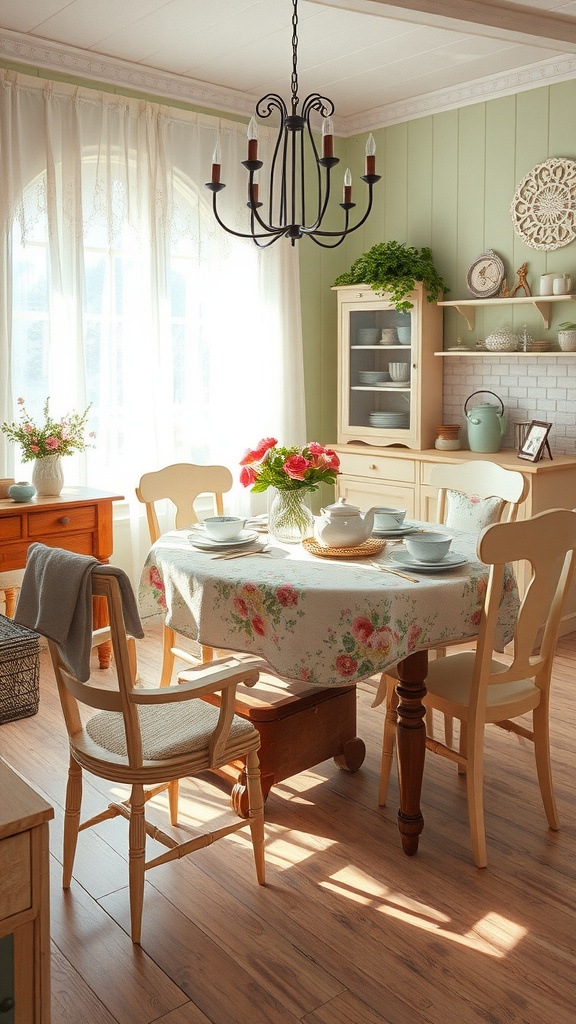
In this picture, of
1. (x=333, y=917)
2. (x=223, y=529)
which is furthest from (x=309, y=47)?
(x=333, y=917)

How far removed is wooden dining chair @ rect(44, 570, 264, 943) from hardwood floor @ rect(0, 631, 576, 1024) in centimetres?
12

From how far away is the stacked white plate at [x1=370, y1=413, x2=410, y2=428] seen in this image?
17.1ft

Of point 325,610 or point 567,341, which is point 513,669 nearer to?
point 325,610

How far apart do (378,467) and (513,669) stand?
2.59m

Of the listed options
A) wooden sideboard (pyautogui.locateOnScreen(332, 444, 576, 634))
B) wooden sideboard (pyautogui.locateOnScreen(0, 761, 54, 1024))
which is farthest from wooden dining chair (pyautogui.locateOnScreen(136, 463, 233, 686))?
wooden sideboard (pyautogui.locateOnScreen(0, 761, 54, 1024))

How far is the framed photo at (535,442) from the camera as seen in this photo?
4461mm

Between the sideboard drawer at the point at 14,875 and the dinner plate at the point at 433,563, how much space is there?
164 centimetres

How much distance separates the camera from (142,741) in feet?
7.50

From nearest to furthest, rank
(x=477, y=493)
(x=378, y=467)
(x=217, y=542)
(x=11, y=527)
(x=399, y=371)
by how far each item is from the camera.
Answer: (x=217, y=542), (x=477, y=493), (x=11, y=527), (x=378, y=467), (x=399, y=371)

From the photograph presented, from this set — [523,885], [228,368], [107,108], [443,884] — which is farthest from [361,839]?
[107,108]

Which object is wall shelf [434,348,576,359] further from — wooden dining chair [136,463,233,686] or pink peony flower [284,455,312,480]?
pink peony flower [284,455,312,480]

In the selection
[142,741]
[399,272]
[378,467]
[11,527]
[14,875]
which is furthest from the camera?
[378,467]

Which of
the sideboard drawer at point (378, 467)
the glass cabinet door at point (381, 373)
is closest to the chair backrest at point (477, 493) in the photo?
the sideboard drawer at point (378, 467)

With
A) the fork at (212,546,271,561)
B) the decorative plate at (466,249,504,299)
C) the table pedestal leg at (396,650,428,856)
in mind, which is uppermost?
the decorative plate at (466,249,504,299)
